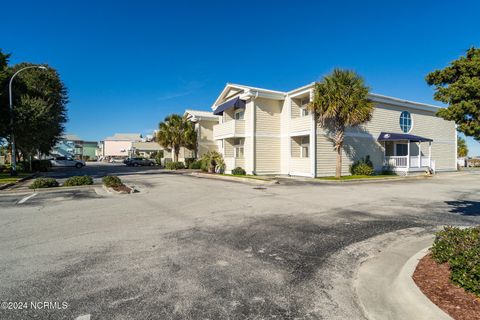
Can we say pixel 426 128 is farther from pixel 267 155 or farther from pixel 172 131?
pixel 172 131

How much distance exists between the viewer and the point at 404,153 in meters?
25.7

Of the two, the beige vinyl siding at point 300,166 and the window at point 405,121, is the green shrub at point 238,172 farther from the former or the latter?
the window at point 405,121

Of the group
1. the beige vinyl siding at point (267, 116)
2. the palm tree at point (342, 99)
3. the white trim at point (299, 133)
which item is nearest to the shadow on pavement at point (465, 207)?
the palm tree at point (342, 99)

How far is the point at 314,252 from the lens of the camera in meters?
5.21

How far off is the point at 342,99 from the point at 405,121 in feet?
37.6

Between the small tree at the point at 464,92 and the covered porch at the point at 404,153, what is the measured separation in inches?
760

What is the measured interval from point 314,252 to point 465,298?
240 centimetres

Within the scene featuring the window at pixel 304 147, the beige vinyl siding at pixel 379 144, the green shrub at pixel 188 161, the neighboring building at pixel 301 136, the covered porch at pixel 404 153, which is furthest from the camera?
the green shrub at pixel 188 161

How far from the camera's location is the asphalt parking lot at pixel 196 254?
335cm

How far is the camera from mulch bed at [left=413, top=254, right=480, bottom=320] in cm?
293

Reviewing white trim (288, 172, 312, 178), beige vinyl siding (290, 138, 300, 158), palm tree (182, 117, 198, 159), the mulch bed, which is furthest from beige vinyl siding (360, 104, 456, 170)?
palm tree (182, 117, 198, 159)

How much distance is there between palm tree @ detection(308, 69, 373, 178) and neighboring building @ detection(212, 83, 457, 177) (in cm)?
164

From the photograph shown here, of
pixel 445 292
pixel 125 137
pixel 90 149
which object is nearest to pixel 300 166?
pixel 445 292

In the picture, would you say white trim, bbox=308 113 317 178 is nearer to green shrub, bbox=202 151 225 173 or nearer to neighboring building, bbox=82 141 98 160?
green shrub, bbox=202 151 225 173
